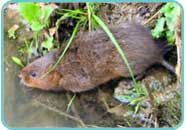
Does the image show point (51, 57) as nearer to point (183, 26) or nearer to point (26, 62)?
point (26, 62)

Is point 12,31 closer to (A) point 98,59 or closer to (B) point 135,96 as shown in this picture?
(A) point 98,59

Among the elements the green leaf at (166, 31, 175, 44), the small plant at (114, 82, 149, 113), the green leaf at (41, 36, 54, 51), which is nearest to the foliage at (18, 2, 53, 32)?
the green leaf at (41, 36, 54, 51)

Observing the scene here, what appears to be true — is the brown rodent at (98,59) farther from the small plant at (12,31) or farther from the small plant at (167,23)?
the small plant at (12,31)

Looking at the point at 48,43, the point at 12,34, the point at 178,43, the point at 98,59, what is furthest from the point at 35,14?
the point at 178,43

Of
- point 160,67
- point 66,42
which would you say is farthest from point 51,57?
point 160,67

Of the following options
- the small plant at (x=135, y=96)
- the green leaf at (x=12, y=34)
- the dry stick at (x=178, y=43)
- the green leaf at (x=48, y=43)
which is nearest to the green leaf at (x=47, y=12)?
the green leaf at (x=48, y=43)
